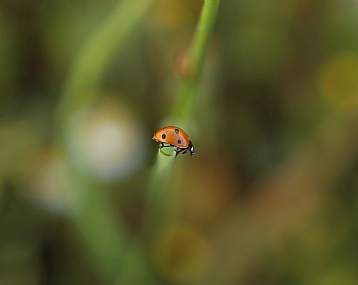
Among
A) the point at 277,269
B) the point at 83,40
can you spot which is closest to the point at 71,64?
the point at 83,40

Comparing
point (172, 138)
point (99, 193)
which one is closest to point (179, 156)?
point (99, 193)

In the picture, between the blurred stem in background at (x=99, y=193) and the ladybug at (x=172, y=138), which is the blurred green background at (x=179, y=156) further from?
the ladybug at (x=172, y=138)

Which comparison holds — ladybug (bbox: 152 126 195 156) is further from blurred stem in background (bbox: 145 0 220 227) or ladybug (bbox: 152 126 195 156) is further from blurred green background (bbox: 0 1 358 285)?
blurred green background (bbox: 0 1 358 285)

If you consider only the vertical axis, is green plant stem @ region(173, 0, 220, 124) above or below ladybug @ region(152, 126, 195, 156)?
above

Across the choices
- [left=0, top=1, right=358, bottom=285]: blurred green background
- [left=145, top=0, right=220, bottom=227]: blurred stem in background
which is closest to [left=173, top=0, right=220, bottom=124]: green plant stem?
[left=145, top=0, right=220, bottom=227]: blurred stem in background

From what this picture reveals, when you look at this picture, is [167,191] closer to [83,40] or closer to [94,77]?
[94,77]

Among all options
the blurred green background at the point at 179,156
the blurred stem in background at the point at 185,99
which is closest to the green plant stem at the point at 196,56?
the blurred stem in background at the point at 185,99

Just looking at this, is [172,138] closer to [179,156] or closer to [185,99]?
[185,99]
